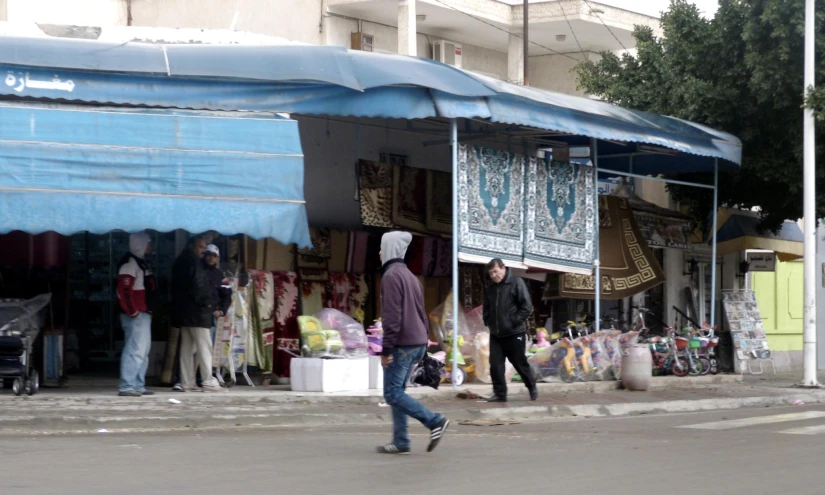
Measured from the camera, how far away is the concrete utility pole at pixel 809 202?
17375mm

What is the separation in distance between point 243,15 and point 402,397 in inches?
763

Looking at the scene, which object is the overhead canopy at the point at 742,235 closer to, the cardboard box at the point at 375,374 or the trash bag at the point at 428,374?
the trash bag at the point at 428,374

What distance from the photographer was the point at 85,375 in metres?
15.5

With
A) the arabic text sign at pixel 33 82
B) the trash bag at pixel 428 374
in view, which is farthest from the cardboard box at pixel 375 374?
the arabic text sign at pixel 33 82

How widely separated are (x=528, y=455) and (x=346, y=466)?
1656 mm

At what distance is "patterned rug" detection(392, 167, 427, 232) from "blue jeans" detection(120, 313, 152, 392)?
4884 mm

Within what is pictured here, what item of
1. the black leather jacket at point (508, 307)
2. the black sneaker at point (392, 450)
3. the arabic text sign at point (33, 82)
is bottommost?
the black sneaker at point (392, 450)

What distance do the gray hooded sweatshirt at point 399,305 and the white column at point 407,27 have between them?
59.9 ft

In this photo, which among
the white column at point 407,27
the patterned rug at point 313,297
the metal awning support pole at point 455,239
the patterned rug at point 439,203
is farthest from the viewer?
the white column at point 407,27

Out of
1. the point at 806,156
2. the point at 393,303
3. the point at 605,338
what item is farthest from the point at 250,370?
the point at 806,156

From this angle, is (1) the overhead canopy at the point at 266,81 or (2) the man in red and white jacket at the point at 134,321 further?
(2) the man in red and white jacket at the point at 134,321

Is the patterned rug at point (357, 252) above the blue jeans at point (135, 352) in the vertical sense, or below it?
above

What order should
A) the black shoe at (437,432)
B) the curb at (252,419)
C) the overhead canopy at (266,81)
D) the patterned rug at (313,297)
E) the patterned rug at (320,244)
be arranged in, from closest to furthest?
the black shoe at (437,432) → the curb at (252,419) → the overhead canopy at (266,81) → the patterned rug at (313,297) → the patterned rug at (320,244)

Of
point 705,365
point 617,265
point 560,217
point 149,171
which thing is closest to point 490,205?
point 560,217
